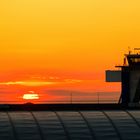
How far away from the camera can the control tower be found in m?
179

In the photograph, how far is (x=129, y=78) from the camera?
593 feet

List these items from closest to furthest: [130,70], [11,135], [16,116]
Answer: [11,135] → [16,116] → [130,70]

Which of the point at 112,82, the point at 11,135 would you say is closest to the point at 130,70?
the point at 112,82

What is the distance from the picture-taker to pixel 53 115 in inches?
3819

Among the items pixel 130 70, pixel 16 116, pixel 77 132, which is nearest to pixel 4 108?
pixel 16 116

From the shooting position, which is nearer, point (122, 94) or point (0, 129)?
point (0, 129)

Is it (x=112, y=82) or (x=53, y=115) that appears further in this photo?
(x=112, y=82)

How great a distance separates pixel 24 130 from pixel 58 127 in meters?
4.30

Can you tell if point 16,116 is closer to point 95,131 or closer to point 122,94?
point 95,131

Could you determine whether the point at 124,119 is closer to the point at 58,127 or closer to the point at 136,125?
the point at 136,125

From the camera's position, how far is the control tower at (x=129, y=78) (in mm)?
179375

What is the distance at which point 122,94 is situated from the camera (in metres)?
183

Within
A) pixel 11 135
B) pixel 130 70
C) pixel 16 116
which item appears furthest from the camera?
pixel 130 70

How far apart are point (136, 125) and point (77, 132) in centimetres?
794
